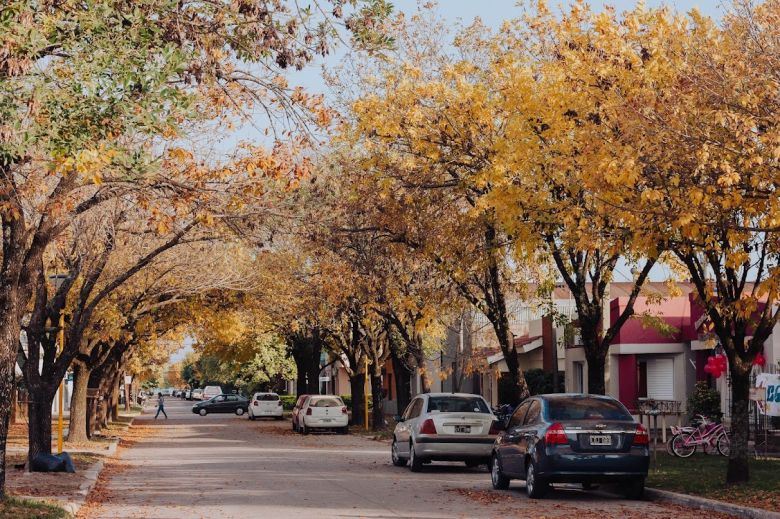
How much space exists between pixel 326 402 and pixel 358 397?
5.04 metres

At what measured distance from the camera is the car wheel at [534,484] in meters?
17.5

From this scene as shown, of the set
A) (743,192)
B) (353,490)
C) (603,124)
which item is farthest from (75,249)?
(743,192)

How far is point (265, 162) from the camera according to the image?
15.5m

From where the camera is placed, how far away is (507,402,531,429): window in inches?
746

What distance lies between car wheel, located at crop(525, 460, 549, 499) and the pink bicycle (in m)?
9.24

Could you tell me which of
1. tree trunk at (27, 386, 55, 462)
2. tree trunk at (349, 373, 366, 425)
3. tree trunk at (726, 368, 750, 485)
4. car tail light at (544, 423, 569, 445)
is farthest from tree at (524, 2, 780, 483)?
tree trunk at (349, 373, 366, 425)

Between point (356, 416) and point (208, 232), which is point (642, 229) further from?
point (356, 416)

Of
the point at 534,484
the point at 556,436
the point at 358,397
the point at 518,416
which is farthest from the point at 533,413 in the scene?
the point at 358,397

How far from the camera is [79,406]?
36188 mm

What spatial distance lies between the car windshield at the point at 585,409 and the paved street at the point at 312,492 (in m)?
1.23

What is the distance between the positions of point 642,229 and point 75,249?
13597 mm

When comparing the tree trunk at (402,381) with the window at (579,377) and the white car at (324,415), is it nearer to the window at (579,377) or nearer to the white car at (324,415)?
the white car at (324,415)

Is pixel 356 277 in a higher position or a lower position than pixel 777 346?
higher

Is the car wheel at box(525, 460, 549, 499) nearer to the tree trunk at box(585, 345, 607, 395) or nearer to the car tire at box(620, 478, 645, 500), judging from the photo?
the car tire at box(620, 478, 645, 500)
